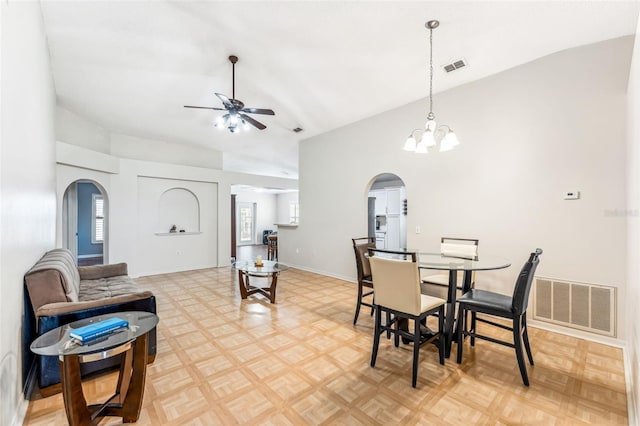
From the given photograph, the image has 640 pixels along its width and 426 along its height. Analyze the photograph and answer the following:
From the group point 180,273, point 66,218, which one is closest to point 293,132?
point 180,273

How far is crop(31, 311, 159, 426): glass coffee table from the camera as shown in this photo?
145 centimetres

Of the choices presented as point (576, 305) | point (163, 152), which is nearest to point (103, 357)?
point (576, 305)

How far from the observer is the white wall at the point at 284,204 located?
12602mm

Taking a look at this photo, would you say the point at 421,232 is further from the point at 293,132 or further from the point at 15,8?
the point at 15,8

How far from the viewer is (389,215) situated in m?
6.97

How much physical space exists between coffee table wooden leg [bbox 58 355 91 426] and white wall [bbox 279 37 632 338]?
3962 mm

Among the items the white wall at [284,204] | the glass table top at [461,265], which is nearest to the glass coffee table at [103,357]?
the glass table top at [461,265]

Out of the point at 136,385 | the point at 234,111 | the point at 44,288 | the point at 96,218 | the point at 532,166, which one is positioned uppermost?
Result: the point at 234,111

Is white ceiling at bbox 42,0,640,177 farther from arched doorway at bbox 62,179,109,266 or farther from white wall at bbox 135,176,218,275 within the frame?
arched doorway at bbox 62,179,109,266

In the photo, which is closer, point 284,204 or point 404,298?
point 404,298

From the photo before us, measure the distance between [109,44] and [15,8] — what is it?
1.58m

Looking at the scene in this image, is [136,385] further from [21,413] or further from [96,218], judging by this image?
[96,218]

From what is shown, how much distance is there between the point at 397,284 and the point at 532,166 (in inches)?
94.0

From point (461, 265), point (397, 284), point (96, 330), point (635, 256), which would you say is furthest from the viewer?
point (461, 265)
